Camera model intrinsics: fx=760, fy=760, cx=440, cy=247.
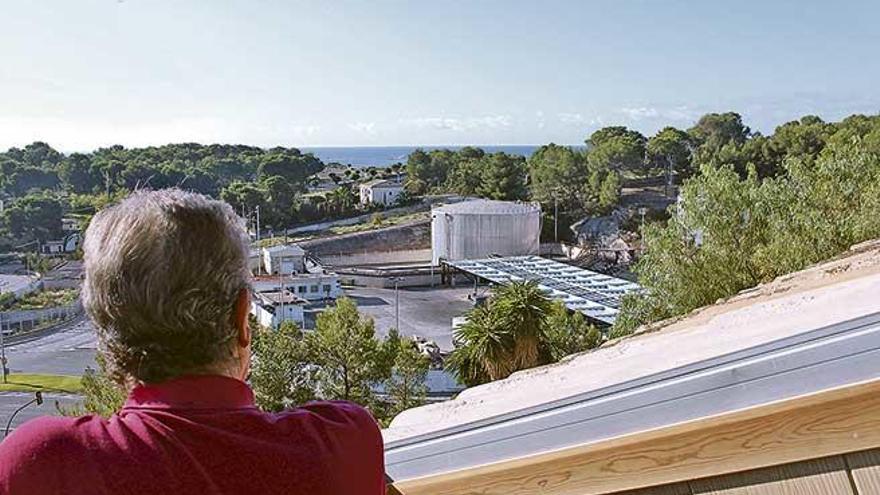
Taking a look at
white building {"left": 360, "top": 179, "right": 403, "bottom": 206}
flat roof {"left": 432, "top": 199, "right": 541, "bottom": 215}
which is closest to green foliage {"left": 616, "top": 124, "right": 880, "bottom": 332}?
Result: flat roof {"left": 432, "top": 199, "right": 541, "bottom": 215}

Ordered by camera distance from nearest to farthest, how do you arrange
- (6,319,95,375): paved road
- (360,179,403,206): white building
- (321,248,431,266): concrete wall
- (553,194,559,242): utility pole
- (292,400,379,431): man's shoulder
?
1. (292,400,379,431): man's shoulder
2. (6,319,95,375): paved road
3. (321,248,431,266): concrete wall
4. (553,194,559,242): utility pole
5. (360,179,403,206): white building

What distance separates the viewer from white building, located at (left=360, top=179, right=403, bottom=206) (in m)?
41.2

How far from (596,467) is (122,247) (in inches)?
20.9

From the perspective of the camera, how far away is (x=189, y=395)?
652 millimetres

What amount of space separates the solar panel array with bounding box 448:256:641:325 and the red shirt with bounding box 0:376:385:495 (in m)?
13.3

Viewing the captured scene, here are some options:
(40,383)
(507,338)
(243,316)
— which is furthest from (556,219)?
(243,316)

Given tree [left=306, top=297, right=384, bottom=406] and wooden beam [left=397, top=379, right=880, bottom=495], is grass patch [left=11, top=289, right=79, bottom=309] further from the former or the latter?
wooden beam [left=397, top=379, right=880, bottom=495]

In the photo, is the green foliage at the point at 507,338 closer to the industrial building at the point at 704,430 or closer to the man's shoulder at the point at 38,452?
the industrial building at the point at 704,430

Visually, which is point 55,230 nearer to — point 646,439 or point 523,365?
point 523,365

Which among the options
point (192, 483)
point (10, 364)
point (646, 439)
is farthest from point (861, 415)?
point (10, 364)

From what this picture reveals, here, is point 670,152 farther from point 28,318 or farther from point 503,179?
point 28,318

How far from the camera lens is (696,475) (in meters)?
0.79

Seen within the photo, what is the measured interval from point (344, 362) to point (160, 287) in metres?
9.81

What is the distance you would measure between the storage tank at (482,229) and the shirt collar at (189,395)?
1141 inches
